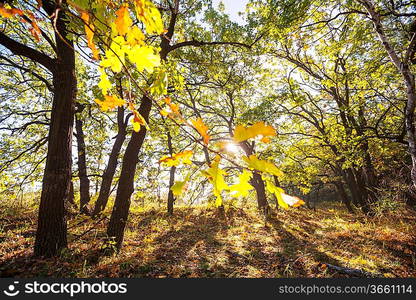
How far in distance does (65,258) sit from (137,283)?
4.95 ft

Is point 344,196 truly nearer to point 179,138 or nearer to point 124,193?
point 179,138

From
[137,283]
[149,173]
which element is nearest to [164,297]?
[137,283]

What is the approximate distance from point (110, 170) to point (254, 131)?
8609 mm

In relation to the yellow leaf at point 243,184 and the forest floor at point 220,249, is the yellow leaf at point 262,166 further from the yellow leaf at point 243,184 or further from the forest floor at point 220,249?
the forest floor at point 220,249

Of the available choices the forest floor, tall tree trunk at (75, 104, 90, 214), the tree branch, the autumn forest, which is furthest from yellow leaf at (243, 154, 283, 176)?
tall tree trunk at (75, 104, 90, 214)

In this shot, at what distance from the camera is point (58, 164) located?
3.54 meters

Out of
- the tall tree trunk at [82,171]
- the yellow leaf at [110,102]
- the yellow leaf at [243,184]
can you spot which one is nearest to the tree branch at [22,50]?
the yellow leaf at [110,102]

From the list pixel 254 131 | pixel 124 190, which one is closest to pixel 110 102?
pixel 254 131

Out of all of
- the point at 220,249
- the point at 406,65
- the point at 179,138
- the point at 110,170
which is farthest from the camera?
the point at 179,138

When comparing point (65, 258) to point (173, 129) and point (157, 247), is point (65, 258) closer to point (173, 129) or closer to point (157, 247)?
point (157, 247)

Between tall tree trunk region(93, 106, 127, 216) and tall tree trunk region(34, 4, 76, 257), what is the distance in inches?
156

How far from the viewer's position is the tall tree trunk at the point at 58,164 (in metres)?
3.49

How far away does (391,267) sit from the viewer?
4066mm

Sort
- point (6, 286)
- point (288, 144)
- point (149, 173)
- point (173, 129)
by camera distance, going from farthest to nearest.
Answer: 1. point (288, 144)
2. point (149, 173)
3. point (173, 129)
4. point (6, 286)
